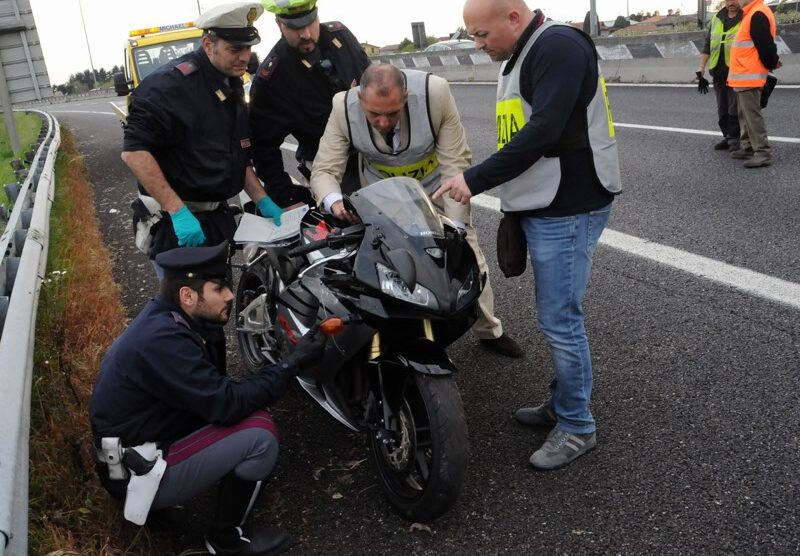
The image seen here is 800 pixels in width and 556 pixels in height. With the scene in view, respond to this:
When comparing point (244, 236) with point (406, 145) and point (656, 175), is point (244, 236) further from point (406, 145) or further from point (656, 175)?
point (656, 175)

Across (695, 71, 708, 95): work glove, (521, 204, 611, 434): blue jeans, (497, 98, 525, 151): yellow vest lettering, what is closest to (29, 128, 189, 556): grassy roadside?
(521, 204, 611, 434): blue jeans

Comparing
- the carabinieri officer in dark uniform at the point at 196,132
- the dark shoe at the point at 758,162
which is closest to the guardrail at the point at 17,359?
the carabinieri officer in dark uniform at the point at 196,132

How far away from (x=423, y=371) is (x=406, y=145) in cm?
148

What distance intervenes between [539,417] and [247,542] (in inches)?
57.6

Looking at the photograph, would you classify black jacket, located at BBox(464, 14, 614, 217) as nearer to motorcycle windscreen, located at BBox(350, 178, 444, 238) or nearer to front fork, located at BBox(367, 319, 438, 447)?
motorcycle windscreen, located at BBox(350, 178, 444, 238)

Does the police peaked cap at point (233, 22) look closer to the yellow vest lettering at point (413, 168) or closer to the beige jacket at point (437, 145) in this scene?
the beige jacket at point (437, 145)

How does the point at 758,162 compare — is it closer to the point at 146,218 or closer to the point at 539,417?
the point at 539,417

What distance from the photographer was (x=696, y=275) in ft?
16.9

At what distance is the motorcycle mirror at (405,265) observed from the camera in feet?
9.23

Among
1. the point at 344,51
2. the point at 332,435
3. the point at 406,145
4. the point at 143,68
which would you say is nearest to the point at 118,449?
the point at 332,435

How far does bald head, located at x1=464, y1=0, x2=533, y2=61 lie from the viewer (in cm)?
306

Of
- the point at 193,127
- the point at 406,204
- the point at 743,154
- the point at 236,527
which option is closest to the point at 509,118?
the point at 406,204

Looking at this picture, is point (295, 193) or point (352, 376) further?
point (295, 193)

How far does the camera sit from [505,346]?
4.46 meters
